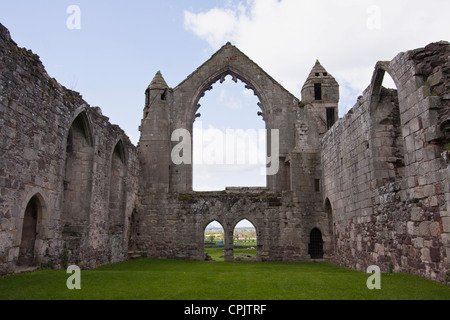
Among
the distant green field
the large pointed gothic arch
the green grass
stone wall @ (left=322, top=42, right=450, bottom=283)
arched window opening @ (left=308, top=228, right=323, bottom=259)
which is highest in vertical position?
the large pointed gothic arch

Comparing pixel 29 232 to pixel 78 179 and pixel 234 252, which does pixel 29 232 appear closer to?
pixel 78 179

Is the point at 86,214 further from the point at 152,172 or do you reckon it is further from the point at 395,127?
the point at 395,127

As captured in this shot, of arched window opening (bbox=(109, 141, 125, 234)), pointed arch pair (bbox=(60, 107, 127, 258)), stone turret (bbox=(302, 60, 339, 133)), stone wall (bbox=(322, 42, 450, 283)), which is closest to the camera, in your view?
stone wall (bbox=(322, 42, 450, 283))

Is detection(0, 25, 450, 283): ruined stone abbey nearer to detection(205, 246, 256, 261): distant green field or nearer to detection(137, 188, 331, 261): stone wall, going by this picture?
detection(137, 188, 331, 261): stone wall

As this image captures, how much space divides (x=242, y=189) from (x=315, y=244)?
12.7ft

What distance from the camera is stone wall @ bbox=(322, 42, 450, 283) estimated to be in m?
7.22

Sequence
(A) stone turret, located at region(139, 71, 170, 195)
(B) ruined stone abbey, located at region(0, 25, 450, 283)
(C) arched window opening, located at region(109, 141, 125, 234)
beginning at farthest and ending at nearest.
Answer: (A) stone turret, located at region(139, 71, 170, 195) → (C) arched window opening, located at region(109, 141, 125, 234) → (B) ruined stone abbey, located at region(0, 25, 450, 283)

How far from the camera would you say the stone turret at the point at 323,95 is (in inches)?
739

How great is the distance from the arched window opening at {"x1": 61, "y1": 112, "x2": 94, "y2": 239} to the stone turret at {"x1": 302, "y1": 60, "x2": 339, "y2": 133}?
10.5 meters

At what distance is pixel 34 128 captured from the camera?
901cm

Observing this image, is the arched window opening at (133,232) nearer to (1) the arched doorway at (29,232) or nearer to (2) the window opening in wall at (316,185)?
(1) the arched doorway at (29,232)

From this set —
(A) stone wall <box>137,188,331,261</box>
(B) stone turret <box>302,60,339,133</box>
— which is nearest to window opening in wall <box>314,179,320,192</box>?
(A) stone wall <box>137,188,331,261</box>

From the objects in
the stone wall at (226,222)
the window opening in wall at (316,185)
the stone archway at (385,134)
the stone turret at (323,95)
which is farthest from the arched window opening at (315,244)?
the stone archway at (385,134)
